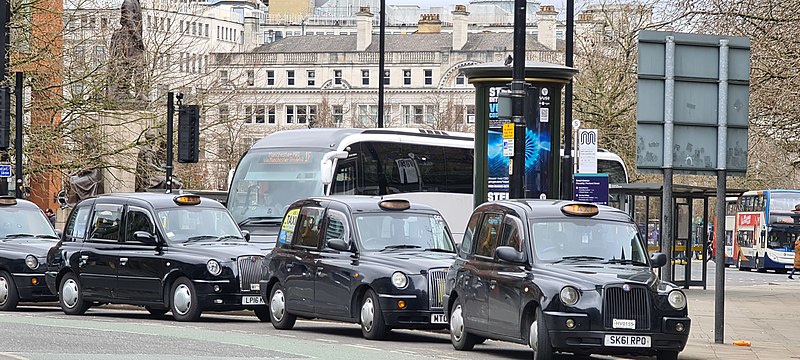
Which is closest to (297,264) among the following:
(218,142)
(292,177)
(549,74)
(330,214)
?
(330,214)

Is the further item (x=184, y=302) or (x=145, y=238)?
(x=145, y=238)

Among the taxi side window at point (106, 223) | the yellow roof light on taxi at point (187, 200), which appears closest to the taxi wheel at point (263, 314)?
the yellow roof light on taxi at point (187, 200)

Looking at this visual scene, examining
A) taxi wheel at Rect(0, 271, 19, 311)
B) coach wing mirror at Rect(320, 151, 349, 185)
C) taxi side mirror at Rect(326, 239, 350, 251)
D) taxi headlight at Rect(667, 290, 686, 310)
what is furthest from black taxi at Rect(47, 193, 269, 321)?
taxi headlight at Rect(667, 290, 686, 310)

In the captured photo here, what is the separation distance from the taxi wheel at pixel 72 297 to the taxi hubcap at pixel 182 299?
2028 millimetres

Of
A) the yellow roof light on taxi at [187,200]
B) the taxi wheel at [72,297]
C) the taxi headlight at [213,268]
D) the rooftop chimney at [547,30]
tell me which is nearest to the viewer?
the taxi headlight at [213,268]

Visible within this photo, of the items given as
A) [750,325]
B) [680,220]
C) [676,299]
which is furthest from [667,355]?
[680,220]

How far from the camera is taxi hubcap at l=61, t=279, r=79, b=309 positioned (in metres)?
23.1

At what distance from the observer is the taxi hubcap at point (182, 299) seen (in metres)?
21.4

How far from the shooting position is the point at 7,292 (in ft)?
79.3

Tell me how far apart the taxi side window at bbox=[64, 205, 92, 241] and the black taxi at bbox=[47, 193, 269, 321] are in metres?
0.01

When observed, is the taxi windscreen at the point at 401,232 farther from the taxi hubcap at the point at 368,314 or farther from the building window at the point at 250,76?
the building window at the point at 250,76

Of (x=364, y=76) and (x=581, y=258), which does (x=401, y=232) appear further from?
(x=364, y=76)

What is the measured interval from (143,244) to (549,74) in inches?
299

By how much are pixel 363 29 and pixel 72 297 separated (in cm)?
12369
